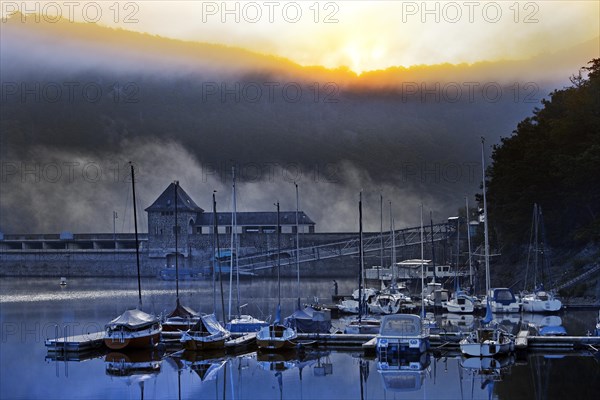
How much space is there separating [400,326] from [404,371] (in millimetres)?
2630

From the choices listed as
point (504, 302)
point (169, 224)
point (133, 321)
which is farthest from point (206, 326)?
point (169, 224)

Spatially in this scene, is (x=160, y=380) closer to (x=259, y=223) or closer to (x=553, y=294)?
(x=553, y=294)

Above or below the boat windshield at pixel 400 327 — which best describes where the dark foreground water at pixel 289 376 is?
below

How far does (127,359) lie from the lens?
120ft

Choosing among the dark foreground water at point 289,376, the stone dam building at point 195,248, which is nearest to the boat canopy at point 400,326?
the dark foreground water at point 289,376

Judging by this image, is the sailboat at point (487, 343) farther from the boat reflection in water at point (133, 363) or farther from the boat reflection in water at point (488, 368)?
the boat reflection in water at point (133, 363)

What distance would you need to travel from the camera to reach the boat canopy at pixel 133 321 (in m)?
38.2

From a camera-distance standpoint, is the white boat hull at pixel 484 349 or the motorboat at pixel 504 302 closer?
the white boat hull at pixel 484 349

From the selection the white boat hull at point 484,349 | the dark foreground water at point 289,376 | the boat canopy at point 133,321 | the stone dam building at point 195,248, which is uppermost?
the stone dam building at point 195,248

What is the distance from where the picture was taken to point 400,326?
117ft

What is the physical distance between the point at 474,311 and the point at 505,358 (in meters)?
17.0

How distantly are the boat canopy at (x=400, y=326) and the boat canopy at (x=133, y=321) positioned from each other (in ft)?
26.6

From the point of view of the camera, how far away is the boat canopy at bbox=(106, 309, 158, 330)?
125 feet

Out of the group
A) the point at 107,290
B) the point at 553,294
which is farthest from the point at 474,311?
the point at 107,290
